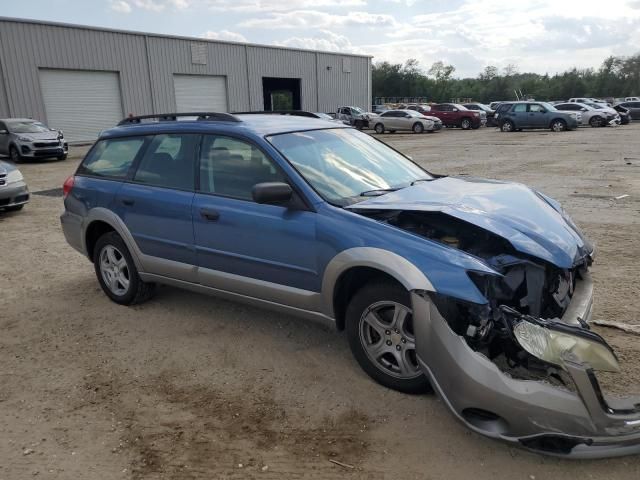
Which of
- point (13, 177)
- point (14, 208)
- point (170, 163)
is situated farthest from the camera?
point (14, 208)

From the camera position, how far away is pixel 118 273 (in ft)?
16.8

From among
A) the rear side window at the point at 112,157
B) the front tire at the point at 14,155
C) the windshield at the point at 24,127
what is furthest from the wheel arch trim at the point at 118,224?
the windshield at the point at 24,127

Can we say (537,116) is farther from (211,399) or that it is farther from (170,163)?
(211,399)

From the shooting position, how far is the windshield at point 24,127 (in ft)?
64.5

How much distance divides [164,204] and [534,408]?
3.20 meters

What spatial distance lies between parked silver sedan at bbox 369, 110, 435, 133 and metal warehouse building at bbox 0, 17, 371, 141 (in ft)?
30.1

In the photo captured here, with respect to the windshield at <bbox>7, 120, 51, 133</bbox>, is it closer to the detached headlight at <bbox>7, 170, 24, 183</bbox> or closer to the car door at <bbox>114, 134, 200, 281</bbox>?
the detached headlight at <bbox>7, 170, 24, 183</bbox>

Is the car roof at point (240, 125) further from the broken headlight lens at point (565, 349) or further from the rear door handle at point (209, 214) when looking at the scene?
the broken headlight lens at point (565, 349)

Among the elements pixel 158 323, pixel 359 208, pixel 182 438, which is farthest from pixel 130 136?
pixel 182 438

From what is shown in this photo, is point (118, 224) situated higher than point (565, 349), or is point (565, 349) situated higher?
point (118, 224)

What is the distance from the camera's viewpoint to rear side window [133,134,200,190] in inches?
174

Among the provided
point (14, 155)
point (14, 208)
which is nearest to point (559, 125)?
point (14, 155)

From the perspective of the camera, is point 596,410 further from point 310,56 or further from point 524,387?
point 310,56

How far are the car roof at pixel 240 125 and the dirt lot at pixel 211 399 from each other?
161 cm
